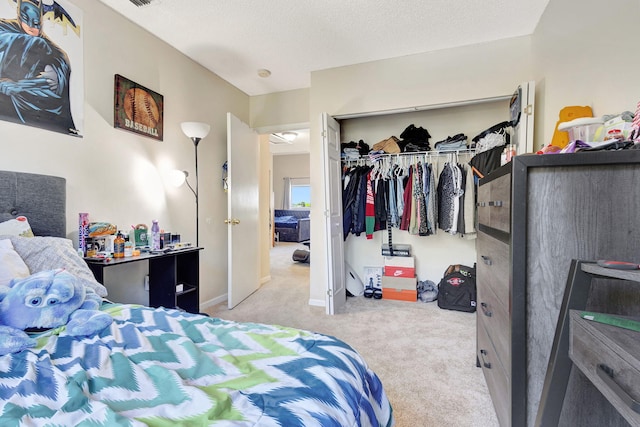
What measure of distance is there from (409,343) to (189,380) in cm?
192

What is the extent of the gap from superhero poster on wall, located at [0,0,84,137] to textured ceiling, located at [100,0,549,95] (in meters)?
0.51

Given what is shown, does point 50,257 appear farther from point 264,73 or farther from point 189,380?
point 264,73

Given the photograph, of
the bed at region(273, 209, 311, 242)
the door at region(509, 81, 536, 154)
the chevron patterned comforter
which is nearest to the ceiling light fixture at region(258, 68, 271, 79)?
the door at region(509, 81, 536, 154)

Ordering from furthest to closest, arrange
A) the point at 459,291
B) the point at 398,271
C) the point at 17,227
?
the point at 398,271 < the point at 459,291 < the point at 17,227

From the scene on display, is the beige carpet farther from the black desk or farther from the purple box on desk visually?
the purple box on desk

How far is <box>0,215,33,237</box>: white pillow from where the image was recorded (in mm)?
1489

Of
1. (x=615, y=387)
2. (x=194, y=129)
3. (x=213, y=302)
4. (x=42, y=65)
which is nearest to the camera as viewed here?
(x=615, y=387)

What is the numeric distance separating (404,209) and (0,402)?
3120 millimetres

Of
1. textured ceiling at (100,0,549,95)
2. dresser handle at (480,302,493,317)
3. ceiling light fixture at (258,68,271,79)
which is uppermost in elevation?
textured ceiling at (100,0,549,95)

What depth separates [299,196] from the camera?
9.16m

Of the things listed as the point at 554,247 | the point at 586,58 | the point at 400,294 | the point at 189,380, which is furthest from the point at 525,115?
the point at 189,380

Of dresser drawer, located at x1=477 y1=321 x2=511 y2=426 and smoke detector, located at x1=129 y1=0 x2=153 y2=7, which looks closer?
dresser drawer, located at x1=477 y1=321 x2=511 y2=426

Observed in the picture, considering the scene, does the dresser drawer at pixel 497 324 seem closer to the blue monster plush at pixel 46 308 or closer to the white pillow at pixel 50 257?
the blue monster plush at pixel 46 308

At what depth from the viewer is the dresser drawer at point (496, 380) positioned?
119cm
